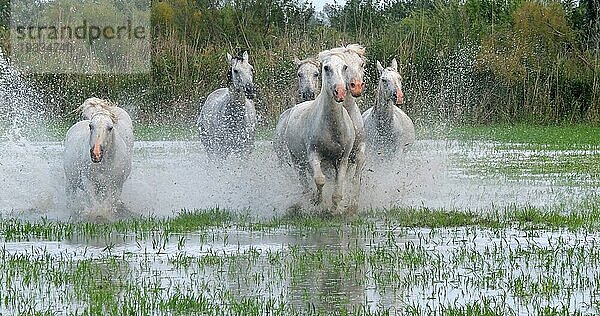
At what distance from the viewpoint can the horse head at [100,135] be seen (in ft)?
43.6

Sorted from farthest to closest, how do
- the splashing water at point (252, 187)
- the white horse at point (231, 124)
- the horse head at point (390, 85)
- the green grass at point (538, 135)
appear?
the green grass at point (538, 135) → the white horse at point (231, 124) → the horse head at point (390, 85) → the splashing water at point (252, 187)

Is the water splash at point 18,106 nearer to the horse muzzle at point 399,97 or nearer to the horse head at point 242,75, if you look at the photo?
the horse head at point 242,75

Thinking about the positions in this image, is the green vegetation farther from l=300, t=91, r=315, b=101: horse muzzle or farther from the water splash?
the water splash

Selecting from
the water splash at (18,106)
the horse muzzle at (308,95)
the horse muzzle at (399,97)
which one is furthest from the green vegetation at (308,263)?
Result: the water splash at (18,106)

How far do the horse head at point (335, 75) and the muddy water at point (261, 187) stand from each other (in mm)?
1632

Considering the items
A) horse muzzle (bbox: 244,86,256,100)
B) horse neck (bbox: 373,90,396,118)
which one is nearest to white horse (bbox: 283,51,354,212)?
horse neck (bbox: 373,90,396,118)

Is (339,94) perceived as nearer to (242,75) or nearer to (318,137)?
(318,137)

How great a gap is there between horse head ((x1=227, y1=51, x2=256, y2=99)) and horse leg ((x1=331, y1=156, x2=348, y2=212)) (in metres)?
3.82

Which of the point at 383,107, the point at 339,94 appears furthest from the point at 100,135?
the point at 383,107

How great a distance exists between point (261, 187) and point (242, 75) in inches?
99.8

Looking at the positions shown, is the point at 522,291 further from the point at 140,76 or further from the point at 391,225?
the point at 140,76

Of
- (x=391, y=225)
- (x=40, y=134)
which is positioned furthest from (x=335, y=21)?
(x=391, y=225)

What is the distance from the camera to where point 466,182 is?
56.6ft

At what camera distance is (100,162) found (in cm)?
1409
